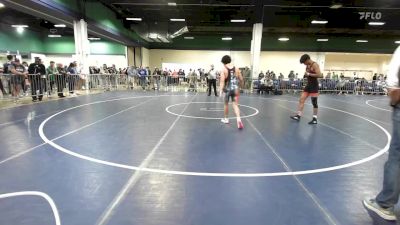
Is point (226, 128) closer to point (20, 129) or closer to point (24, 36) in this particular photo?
point (20, 129)

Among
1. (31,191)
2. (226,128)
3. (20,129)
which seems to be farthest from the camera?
(226,128)

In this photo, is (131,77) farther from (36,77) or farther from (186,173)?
(186,173)

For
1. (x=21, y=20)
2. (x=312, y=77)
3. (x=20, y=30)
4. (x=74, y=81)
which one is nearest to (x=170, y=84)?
(x=74, y=81)

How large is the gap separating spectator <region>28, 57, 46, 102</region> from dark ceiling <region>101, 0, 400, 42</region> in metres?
7.13

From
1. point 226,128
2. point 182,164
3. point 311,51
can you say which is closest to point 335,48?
point 311,51

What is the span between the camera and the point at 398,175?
116 inches

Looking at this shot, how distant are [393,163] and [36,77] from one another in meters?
13.7

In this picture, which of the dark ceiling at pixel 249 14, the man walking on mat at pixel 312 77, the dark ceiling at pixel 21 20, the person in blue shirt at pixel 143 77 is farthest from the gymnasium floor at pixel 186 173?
the dark ceiling at pixel 21 20

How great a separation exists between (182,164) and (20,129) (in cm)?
483

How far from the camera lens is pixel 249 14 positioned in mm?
21391

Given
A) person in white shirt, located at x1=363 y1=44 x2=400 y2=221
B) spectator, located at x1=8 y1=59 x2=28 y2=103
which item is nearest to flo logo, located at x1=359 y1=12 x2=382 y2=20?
person in white shirt, located at x1=363 y1=44 x2=400 y2=221

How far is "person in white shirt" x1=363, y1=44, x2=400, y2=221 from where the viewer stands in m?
2.85

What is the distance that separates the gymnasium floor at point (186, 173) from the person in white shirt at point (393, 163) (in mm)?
175

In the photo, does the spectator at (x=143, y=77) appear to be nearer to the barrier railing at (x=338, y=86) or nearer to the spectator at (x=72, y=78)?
the spectator at (x=72, y=78)
